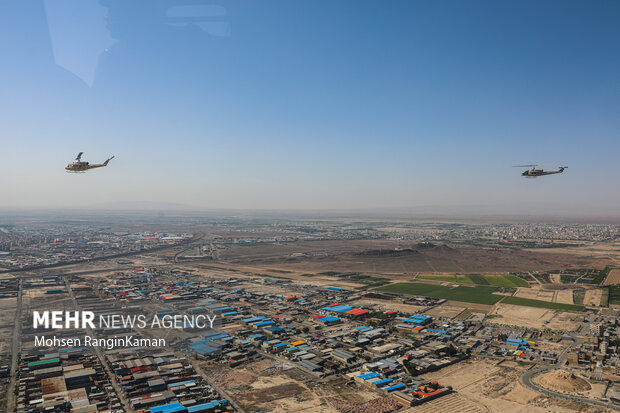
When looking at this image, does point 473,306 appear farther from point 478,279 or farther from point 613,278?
point 613,278

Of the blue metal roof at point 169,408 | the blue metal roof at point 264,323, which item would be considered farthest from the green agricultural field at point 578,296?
the blue metal roof at point 169,408

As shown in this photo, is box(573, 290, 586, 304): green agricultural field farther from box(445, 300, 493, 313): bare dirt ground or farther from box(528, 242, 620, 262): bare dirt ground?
box(528, 242, 620, 262): bare dirt ground

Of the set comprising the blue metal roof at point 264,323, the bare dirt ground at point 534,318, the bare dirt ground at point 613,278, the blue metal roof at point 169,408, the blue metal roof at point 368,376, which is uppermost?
the bare dirt ground at point 613,278

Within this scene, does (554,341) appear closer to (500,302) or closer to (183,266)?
(500,302)

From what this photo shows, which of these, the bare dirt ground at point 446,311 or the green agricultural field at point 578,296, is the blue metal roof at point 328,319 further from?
the green agricultural field at point 578,296

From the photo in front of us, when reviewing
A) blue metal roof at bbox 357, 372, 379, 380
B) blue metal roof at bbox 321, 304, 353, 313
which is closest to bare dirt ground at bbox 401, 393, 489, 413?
blue metal roof at bbox 357, 372, 379, 380

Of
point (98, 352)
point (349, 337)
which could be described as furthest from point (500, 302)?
point (98, 352)

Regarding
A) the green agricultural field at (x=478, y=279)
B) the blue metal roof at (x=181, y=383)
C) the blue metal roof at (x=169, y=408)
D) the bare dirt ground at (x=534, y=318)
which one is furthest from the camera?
the green agricultural field at (x=478, y=279)
